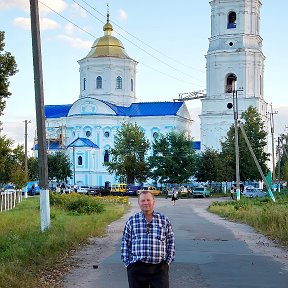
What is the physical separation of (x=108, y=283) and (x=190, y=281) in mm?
1380

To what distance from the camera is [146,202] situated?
7.23 meters

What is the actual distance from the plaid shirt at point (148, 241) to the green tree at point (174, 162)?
68616 mm

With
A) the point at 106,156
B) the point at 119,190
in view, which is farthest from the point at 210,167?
the point at 106,156

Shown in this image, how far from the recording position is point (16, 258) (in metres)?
12.0

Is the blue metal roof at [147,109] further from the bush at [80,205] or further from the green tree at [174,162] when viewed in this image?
the bush at [80,205]

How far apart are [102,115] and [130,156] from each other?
12608mm

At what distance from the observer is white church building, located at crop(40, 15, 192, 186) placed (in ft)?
294

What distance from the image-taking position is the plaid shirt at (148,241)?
7191 mm

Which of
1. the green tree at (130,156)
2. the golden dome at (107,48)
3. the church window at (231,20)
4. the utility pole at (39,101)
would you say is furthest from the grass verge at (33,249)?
the golden dome at (107,48)

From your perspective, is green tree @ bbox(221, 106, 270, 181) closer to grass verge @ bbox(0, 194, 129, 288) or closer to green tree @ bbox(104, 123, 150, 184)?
green tree @ bbox(104, 123, 150, 184)

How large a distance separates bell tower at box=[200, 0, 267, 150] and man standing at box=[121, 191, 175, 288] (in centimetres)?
Result: 7524

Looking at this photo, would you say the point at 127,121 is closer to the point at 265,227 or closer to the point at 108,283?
the point at 265,227

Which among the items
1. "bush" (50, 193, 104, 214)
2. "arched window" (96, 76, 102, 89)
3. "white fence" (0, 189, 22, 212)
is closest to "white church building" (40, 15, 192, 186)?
"arched window" (96, 76, 102, 89)

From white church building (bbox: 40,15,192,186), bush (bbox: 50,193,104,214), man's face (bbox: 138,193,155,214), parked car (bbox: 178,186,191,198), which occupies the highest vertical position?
white church building (bbox: 40,15,192,186)
